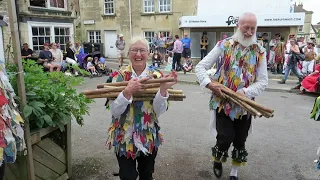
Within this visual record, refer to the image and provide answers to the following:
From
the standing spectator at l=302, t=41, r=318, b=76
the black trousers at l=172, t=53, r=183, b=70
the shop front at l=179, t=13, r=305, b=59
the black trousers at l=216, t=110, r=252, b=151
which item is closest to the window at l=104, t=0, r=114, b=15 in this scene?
the shop front at l=179, t=13, r=305, b=59

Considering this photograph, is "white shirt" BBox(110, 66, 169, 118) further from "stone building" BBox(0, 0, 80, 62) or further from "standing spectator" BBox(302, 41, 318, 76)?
"stone building" BBox(0, 0, 80, 62)

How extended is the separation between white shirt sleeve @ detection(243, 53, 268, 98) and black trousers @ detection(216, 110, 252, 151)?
0.96 ft

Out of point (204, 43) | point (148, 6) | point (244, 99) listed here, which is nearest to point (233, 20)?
point (204, 43)

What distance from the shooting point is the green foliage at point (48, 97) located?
2.52 meters

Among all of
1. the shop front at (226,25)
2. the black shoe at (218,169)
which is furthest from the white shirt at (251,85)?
the shop front at (226,25)

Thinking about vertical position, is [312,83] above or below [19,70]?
below

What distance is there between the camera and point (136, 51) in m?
2.37

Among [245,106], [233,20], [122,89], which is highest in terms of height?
[233,20]

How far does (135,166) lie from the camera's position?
248 centimetres

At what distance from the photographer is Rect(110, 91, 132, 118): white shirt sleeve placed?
2.21 metres

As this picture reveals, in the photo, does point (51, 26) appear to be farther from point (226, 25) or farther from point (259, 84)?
point (259, 84)

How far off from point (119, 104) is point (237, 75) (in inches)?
55.7

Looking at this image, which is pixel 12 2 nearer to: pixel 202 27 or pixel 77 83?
pixel 77 83

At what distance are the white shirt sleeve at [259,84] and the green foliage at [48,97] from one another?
5.70 ft
